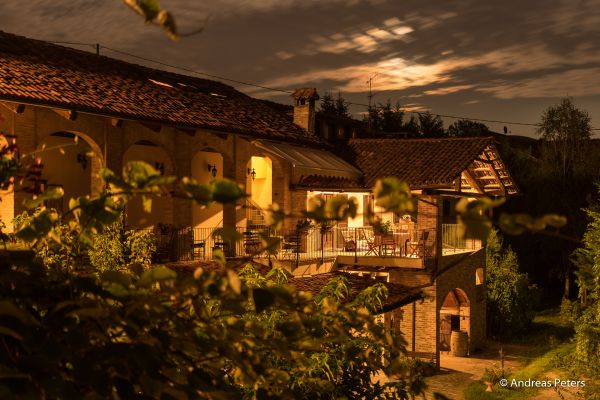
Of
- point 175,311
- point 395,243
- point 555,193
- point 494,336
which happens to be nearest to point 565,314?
Result: point 494,336

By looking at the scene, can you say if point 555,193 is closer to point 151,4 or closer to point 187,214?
point 187,214

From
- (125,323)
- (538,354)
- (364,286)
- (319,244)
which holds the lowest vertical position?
(538,354)

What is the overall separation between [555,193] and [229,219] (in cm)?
2194

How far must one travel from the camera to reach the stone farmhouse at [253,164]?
15125 mm

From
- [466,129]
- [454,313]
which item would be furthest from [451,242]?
[466,129]

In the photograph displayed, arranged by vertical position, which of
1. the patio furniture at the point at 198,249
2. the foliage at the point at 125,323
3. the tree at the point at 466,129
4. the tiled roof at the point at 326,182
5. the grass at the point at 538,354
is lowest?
the grass at the point at 538,354

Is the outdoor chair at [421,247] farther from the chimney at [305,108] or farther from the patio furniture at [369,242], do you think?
the chimney at [305,108]

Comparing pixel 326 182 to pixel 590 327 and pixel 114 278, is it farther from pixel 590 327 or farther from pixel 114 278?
pixel 114 278

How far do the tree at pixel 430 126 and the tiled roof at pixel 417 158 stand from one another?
2620cm

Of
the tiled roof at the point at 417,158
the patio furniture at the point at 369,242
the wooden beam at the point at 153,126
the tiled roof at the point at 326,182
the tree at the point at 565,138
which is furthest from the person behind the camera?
the tree at the point at 565,138

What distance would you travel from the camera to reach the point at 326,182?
22.2 m

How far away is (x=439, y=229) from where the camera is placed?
66.1ft

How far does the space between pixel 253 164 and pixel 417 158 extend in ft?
20.1

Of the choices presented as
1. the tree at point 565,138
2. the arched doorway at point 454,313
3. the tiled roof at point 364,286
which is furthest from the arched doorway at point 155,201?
the tree at point 565,138
